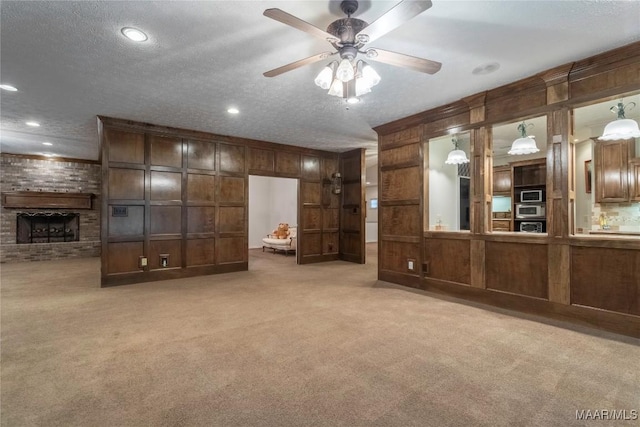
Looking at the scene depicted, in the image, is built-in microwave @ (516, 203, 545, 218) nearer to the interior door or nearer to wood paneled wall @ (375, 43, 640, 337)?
the interior door

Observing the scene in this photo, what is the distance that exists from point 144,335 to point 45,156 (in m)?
7.77

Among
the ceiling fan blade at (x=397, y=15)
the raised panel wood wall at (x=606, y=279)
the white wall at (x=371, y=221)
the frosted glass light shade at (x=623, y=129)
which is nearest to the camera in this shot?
the ceiling fan blade at (x=397, y=15)

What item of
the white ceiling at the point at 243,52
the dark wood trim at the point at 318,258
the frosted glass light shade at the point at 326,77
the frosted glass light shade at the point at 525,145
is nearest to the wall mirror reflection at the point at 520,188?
→ the frosted glass light shade at the point at 525,145

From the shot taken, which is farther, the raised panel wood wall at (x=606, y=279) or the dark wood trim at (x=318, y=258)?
the dark wood trim at (x=318, y=258)

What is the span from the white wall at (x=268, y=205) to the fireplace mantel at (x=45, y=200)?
447 centimetres

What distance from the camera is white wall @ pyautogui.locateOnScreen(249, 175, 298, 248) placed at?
32.9ft

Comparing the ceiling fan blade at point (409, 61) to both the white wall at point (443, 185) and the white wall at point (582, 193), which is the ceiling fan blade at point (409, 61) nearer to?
the white wall at point (443, 185)

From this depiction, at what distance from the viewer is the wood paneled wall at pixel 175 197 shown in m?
4.74

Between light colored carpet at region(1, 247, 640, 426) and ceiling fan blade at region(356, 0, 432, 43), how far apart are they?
2.22 metres

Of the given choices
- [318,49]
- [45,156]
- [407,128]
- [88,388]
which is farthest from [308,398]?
[45,156]

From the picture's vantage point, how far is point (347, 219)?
7191mm

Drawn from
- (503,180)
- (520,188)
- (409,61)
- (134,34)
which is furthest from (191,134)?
(520,188)

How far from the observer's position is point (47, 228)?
306 inches

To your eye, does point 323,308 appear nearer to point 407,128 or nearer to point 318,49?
point 318,49
